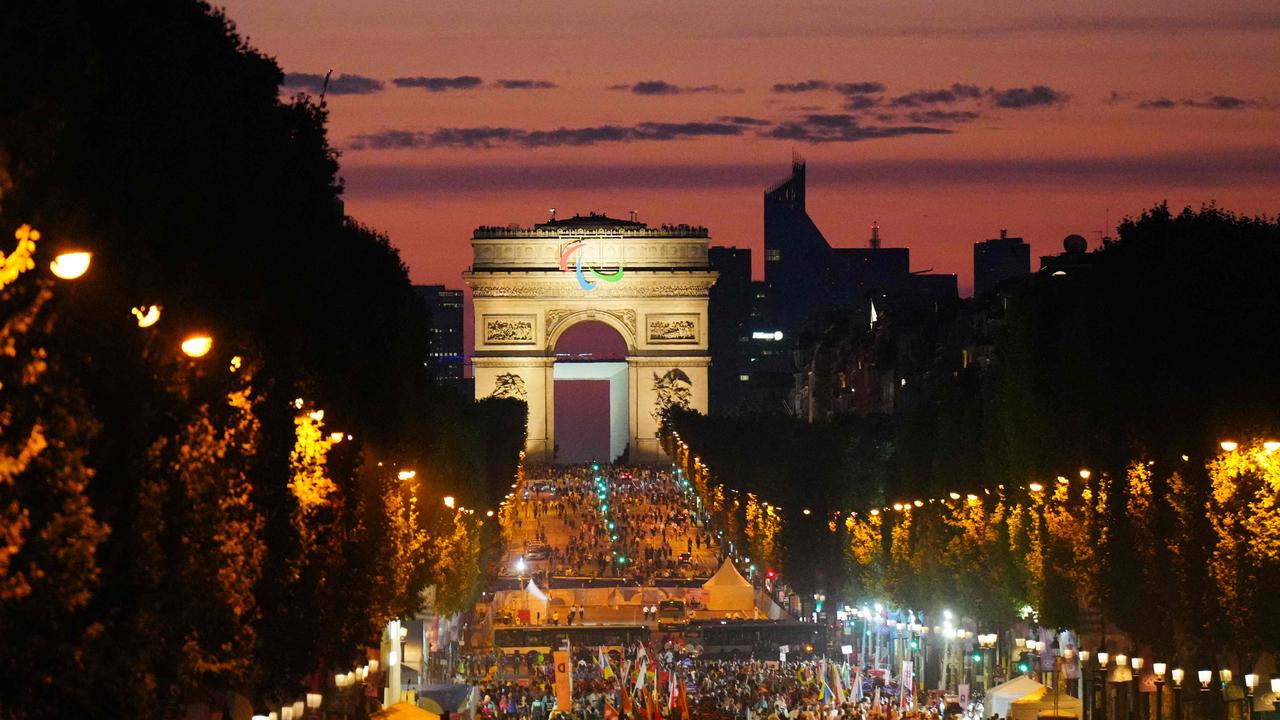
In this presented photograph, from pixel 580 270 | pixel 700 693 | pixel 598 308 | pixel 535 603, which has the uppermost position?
pixel 580 270

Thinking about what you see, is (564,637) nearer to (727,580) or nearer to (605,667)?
(727,580)

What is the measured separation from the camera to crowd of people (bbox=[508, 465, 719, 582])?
289 feet

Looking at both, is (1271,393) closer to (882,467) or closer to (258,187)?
(258,187)

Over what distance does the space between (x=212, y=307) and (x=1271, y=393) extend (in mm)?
18098

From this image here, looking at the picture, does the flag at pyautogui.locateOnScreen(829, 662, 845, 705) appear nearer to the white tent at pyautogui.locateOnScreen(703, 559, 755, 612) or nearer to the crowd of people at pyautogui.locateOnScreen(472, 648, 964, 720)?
the crowd of people at pyautogui.locateOnScreen(472, 648, 964, 720)

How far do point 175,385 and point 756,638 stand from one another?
4240 cm

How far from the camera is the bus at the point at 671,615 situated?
66.4 meters

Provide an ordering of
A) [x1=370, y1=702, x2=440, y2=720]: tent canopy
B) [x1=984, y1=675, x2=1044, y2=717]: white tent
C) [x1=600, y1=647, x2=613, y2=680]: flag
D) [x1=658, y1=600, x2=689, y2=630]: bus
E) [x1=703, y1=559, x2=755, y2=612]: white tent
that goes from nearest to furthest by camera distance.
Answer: [x1=370, y1=702, x2=440, y2=720]: tent canopy < [x1=984, y1=675, x2=1044, y2=717]: white tent < [x1=600, y1=647, x2=613, y2=680]: flag < [x1=658, y1=600, x2=689, y2=630]: bus < [x1=703, y1=559, x2=755, y2=612]: white tent

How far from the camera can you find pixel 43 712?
17109 mm

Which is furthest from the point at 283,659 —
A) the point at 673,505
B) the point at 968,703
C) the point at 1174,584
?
the point at 673,505

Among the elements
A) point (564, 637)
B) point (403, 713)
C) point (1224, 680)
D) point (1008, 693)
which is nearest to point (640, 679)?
point (1008, 693)

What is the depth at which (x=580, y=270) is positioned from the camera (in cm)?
16050

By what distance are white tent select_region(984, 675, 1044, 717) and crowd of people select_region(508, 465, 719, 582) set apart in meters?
40.2

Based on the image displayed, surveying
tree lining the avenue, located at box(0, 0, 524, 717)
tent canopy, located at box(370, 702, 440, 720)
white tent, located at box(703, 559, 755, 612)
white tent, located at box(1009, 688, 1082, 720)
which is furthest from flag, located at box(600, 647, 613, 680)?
white tent, located at box(703, 559, 755, 612)
